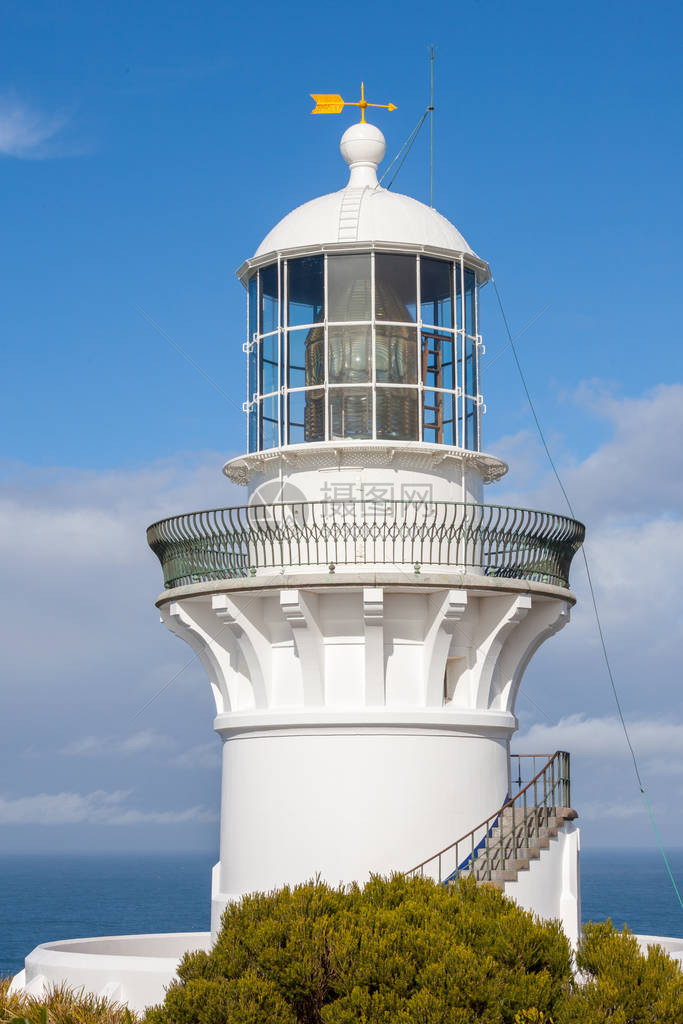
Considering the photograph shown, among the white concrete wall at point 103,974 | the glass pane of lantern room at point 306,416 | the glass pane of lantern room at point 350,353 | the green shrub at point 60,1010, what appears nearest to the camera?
the green shrub at point 60,1010

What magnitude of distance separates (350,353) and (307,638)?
400 cm

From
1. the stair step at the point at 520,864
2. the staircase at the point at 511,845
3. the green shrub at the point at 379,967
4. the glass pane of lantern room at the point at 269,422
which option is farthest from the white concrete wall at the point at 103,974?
the glass pane of lantern room at the point at 269,422

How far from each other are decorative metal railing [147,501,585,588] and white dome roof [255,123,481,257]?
12.7ft

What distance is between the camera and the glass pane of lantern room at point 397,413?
20.4 meters

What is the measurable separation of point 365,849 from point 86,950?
5829 millimetres

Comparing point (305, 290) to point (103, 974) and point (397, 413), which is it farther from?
point (103, 974)

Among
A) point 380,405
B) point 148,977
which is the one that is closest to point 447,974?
point 148,977

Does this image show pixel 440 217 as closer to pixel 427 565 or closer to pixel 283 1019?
pixel 427 565

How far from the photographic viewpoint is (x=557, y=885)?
20.7m

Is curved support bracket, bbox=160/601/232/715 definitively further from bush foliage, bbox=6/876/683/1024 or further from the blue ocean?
the blue ocean

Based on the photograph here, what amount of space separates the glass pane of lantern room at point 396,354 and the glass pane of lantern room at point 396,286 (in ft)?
0.74

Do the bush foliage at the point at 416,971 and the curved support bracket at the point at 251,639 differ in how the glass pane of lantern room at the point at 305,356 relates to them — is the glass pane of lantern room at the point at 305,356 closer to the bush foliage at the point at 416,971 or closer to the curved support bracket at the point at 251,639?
the curved support bracket at the point at 251,639

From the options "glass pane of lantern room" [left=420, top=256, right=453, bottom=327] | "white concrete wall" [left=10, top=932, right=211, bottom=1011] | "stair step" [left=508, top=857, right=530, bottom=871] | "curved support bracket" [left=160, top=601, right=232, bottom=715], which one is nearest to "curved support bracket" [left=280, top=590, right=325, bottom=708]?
"curved support bracket" [left=160, top=601, right=232, bottom=715]

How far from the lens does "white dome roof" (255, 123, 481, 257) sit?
21047mm
